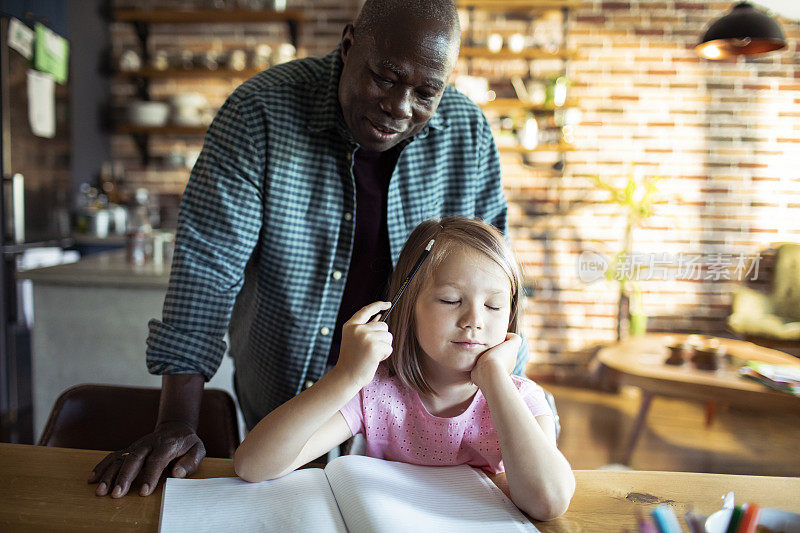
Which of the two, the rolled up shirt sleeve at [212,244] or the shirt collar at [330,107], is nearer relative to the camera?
the rolled up shirt sleeve at [212,244]

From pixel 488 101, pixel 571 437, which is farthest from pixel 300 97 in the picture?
pixel 488 101

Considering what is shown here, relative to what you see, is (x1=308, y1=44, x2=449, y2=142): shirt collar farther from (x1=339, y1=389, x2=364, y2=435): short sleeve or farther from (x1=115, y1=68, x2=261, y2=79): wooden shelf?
(x1=115, y1=68, x2=261, y2=79): wooden shelf

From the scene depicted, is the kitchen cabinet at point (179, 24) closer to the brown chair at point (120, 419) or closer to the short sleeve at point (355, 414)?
the brown chair at point (120, 419)

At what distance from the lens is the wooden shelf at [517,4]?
12.6 feet

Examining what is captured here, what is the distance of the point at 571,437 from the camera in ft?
10.2

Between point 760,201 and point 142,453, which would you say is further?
point 760,201

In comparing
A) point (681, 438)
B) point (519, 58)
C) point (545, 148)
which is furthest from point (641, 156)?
point (681, 438)

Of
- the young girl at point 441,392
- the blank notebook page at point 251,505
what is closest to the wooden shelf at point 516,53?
the young girl at point 441,392

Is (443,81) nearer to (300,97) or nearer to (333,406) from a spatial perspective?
(300,97)

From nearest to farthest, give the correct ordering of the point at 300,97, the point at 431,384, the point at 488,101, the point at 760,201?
the point at 431,384 < the point at 300,97 < the point at 760,201 < the point at 488,101

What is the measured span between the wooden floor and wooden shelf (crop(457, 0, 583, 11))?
2475 mm

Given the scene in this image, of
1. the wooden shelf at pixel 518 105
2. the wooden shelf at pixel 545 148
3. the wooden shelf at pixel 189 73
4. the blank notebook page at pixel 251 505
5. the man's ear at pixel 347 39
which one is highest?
the wooden shelf at pixel 189 73

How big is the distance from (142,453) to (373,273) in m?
0.55

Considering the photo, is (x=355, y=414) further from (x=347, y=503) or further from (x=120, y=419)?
(x=120, y=419)
